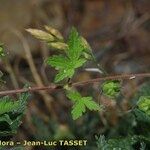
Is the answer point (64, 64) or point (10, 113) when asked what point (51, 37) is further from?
point (10, 113)

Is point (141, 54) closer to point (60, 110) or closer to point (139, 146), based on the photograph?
point (60, 110)

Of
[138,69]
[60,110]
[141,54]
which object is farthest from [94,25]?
[60,110]

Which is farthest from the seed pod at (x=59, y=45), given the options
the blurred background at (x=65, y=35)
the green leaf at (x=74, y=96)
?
the blurred background at (x=65, y=35)

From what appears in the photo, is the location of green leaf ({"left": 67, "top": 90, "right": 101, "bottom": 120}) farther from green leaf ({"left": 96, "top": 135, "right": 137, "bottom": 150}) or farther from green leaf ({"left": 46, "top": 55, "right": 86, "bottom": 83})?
green leaf ({"left": 96, "top": 135, "right": 137, "bottom": 150})

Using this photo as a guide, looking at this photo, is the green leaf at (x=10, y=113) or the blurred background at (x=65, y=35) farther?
the blurred background at (x=65, y=35)

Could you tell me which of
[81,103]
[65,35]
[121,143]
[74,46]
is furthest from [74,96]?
[65,35]

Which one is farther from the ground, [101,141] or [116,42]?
[116,42]

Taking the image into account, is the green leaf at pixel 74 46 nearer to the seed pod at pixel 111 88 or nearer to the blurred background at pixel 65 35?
the seed pod at pixel 111 88

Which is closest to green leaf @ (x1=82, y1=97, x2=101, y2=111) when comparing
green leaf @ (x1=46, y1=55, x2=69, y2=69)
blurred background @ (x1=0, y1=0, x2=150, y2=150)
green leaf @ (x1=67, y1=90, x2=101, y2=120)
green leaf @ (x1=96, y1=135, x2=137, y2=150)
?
green leaf @ (x1=67, y1=90, x2=101, y2=120)
